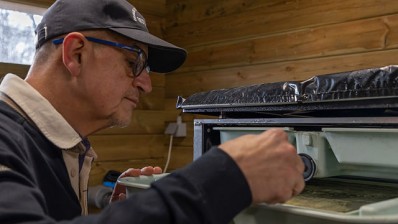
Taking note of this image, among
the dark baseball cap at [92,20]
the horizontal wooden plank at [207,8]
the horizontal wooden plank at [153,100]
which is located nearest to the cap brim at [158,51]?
the dark baseball cap at [92,20]

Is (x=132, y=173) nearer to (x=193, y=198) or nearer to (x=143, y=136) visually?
(x=193, y=198)

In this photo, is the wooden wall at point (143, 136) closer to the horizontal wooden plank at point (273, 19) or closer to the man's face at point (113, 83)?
the horizontal wooden plank at point (273, 19)

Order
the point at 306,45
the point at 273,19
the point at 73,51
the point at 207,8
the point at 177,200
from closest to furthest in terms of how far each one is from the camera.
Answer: the point at 177,200 < the point at 73,51 < the point at 306,45 < the point at 273,19 < the point at 207,8

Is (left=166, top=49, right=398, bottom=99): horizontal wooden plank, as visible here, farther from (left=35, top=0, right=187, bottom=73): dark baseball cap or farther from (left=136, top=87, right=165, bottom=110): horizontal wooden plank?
(left=35, top=0, right=187, bottom=73): dark baseball cap

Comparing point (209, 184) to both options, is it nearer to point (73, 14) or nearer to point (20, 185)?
point (20, 185)

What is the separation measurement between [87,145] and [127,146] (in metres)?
1.39

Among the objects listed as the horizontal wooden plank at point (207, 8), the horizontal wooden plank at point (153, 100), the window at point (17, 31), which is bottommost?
the horizontal wooden plank at point (153, 100)

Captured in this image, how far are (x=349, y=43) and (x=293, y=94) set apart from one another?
0.89m

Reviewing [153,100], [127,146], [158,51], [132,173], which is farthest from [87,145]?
[153,100]

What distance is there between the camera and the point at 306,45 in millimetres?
1886

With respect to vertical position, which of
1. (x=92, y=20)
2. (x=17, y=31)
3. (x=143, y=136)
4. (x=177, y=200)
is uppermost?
(x=17, y=31)

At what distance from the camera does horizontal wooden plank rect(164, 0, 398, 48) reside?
1.72m

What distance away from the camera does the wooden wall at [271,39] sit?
66.6 inches

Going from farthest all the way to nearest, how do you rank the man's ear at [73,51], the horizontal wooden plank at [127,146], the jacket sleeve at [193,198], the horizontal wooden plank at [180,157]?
the horizontal wooden plank at [180,157], the horizontal wooden plank at [127,146], the man's ear at [73,51], the jacket sleeve at [193,198]
